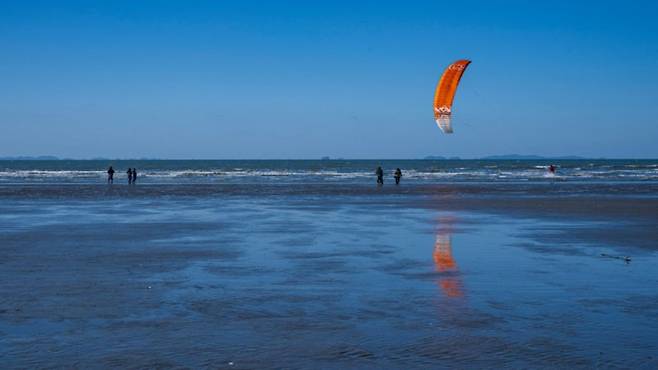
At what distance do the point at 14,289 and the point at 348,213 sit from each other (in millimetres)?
14442

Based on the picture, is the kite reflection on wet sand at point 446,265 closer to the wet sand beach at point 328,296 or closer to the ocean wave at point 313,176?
the wet sand beach at point 328,296

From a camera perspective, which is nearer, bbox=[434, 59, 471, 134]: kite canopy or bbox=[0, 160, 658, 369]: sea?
bbox=[0, 160, 658, 369]: sea

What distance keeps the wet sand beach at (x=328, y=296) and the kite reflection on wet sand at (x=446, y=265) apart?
0.03 metres

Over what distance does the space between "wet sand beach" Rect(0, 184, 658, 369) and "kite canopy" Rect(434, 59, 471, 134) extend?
5615 mm

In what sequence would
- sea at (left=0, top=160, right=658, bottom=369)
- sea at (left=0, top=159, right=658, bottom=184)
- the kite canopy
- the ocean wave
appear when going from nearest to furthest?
sea at (left=0, top=160, right=658, bottom=369) → the kite canopy → sea at (left=0, top=159, right=658, bottom=184) → the ocean wave

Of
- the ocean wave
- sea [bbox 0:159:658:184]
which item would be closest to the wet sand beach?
sea [bbox 0:159:658:184]

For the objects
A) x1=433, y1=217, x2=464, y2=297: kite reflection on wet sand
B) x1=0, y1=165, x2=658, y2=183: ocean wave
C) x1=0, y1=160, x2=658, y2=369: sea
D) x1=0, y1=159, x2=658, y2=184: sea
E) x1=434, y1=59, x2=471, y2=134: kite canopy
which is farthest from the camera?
x1=0, y1=165, x2=658, y2=183: ocean wave

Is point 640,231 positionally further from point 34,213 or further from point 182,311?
point 34,213

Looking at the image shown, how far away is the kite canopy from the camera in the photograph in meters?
23.1

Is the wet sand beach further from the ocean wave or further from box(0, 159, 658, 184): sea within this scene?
the ocean wave

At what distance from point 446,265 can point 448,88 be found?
→ 1243 cm

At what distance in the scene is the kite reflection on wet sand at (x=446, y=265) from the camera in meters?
9.70

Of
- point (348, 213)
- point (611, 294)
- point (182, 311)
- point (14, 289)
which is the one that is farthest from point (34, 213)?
point (611, 294)

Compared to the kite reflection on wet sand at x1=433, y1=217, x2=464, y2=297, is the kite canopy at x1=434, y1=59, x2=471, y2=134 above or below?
above
